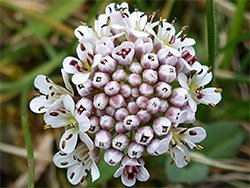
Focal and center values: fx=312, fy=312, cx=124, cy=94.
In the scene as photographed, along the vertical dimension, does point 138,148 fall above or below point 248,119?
above

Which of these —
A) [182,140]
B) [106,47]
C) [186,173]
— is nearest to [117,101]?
[106,47]

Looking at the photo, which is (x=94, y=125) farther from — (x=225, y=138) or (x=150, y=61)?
(x=225, y=138)

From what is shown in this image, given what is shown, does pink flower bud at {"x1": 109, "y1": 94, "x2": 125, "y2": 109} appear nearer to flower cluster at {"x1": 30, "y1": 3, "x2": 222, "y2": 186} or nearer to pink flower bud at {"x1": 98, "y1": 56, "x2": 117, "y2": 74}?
flower cluster at {"x1": 30, "y1": 3, "x2": 222, "y2": 186}

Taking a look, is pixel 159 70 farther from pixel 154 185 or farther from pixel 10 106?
pixel 10 106

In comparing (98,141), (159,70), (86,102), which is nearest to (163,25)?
(159,70)

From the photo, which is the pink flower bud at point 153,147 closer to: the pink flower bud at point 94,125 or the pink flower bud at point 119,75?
the pink flower bud at point 94,125

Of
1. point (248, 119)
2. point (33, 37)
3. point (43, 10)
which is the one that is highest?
point (43, 10)

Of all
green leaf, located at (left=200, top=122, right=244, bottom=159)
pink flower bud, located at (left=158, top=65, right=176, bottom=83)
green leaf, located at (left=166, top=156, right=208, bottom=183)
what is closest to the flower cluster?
pink flower bud, located at (left=158, top=65, right=176, bottom=83)

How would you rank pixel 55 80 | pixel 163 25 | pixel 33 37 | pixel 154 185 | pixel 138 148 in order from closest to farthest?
1. pixel 138 148
2. pixel 163 25
3. pixel 154 185
4. pixel 55 80
5. pixel 33 37

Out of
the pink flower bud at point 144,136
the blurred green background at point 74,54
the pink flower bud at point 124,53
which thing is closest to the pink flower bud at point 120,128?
the pink flower bud at point 144,136
